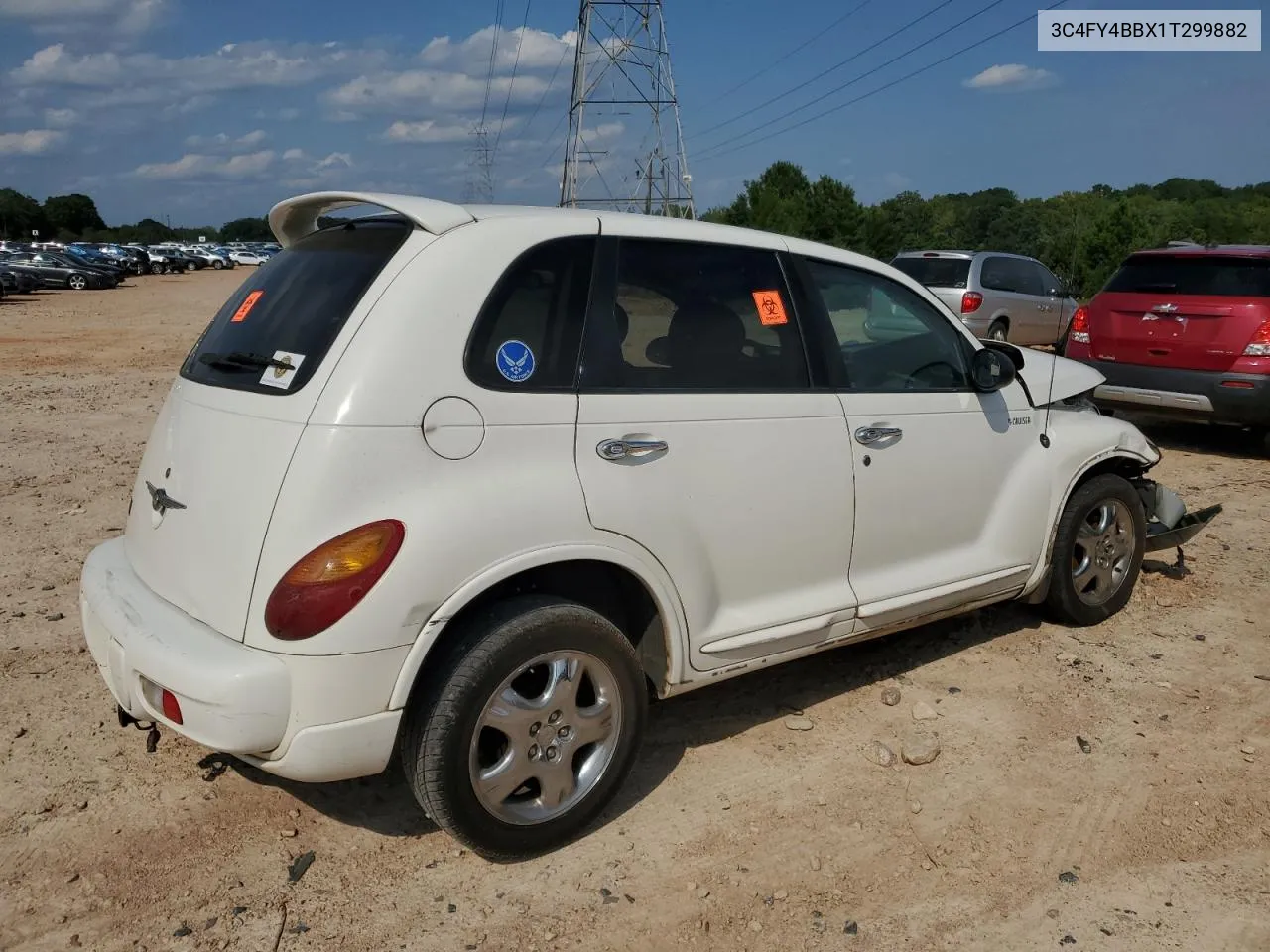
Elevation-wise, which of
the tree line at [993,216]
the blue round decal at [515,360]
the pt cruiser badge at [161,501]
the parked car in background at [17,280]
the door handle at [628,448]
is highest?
the tree line at [993,216]

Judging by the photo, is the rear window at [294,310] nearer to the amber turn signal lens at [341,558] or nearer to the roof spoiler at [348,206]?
the roof spoiler at [348,206]

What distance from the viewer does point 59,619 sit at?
16.0ft

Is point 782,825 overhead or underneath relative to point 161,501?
underneath

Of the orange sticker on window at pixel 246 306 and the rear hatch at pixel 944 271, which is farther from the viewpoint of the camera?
the rear hatch at pixel 944 271

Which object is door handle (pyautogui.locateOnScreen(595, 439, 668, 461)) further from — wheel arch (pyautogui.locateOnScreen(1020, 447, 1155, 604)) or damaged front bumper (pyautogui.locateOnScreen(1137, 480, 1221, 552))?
damaged front bumper (pyautogui.locateOnScreen(1137, 480, 1221, 552))

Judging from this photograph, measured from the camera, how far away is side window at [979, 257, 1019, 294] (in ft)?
50.3

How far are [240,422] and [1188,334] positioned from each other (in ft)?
27.0

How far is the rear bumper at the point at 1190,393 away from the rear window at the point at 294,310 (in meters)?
6.93

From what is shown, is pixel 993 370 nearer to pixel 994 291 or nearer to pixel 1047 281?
pixel 994 291

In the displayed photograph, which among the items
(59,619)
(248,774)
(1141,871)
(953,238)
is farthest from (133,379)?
(953,238)

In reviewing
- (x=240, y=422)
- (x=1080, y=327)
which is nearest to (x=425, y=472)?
(x=240, y=422)

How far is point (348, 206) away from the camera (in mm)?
3461

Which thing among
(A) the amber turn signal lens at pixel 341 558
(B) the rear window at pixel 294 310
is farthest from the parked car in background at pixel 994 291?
(A) the amber turn signal lens at pixel 341 558

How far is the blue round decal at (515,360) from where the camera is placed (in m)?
3.00
